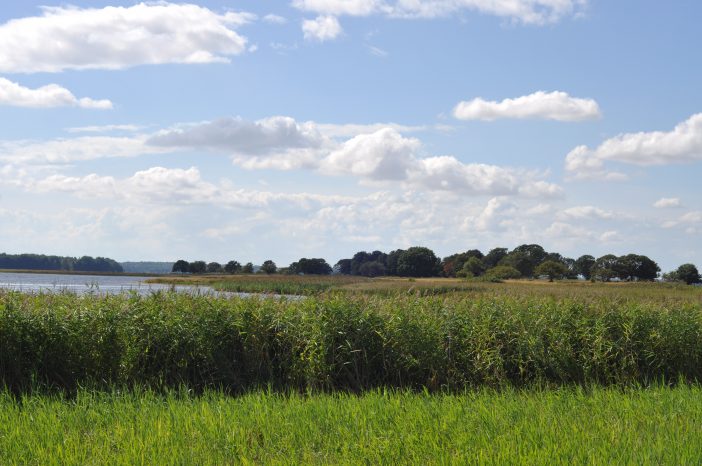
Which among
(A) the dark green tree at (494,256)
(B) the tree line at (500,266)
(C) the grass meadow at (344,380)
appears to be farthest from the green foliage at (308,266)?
(C) the grass meadow at (344,380)

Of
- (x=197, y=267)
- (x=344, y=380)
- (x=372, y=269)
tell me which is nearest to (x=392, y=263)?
(x=372, y=269)

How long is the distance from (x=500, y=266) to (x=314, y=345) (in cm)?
7253

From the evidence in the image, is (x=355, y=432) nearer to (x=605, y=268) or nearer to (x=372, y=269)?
(x=605, y=268)

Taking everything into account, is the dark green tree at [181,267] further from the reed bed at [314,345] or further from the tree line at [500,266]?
the reed bed at [314,345]

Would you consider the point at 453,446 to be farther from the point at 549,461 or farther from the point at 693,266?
the point at 693,266

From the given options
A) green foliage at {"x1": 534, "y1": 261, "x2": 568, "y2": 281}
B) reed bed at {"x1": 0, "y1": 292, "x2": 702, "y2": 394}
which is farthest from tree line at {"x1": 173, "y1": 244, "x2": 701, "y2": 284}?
reed bed at {"x1": 0, "y1": 292, "x2": 702, "y2": 394}

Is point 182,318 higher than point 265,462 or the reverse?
higher

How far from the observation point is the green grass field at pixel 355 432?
23.4 ft

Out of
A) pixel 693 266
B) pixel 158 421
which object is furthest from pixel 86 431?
pixel 693 266

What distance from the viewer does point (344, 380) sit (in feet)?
41.2

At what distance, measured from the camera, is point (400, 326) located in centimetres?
1298

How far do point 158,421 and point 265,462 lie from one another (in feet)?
6.94

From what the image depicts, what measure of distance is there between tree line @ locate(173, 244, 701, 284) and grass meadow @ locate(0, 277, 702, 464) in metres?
60.7

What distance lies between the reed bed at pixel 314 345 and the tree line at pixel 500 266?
2386 inches
